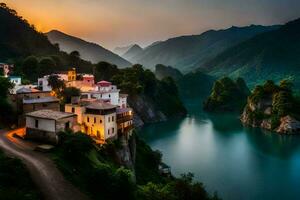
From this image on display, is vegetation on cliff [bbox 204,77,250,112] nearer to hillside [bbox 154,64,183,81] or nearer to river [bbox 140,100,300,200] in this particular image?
river [bbox 140,100,300,200]

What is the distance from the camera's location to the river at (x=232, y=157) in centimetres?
3588

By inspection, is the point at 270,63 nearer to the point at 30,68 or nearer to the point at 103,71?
the point at 103,71

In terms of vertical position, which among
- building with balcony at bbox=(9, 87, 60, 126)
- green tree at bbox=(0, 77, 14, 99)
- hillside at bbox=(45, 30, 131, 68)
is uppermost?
hillside at bbox=(45, 30, 131, 68)

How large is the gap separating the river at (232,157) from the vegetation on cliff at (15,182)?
66.3ft

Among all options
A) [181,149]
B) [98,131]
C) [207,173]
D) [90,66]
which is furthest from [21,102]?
[90,66]

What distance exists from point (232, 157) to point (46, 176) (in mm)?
33927

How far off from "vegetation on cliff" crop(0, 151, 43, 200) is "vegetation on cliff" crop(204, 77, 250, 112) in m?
89.5

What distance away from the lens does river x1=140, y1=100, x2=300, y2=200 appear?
35.9 meters

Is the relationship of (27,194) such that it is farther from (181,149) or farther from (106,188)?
(181,149)

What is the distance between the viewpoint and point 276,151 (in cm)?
5350

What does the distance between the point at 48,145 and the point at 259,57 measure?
166 meters

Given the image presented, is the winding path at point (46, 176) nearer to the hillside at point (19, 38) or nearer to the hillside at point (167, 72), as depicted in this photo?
the hillside at point (19, 38)

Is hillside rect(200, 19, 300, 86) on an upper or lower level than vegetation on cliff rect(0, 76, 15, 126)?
upper

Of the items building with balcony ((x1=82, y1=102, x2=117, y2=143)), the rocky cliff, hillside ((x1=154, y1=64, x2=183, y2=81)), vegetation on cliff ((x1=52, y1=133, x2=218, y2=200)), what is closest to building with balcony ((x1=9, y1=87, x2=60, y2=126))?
building with balcony ((x1=82, y1=102, x2=117, y2=143))
